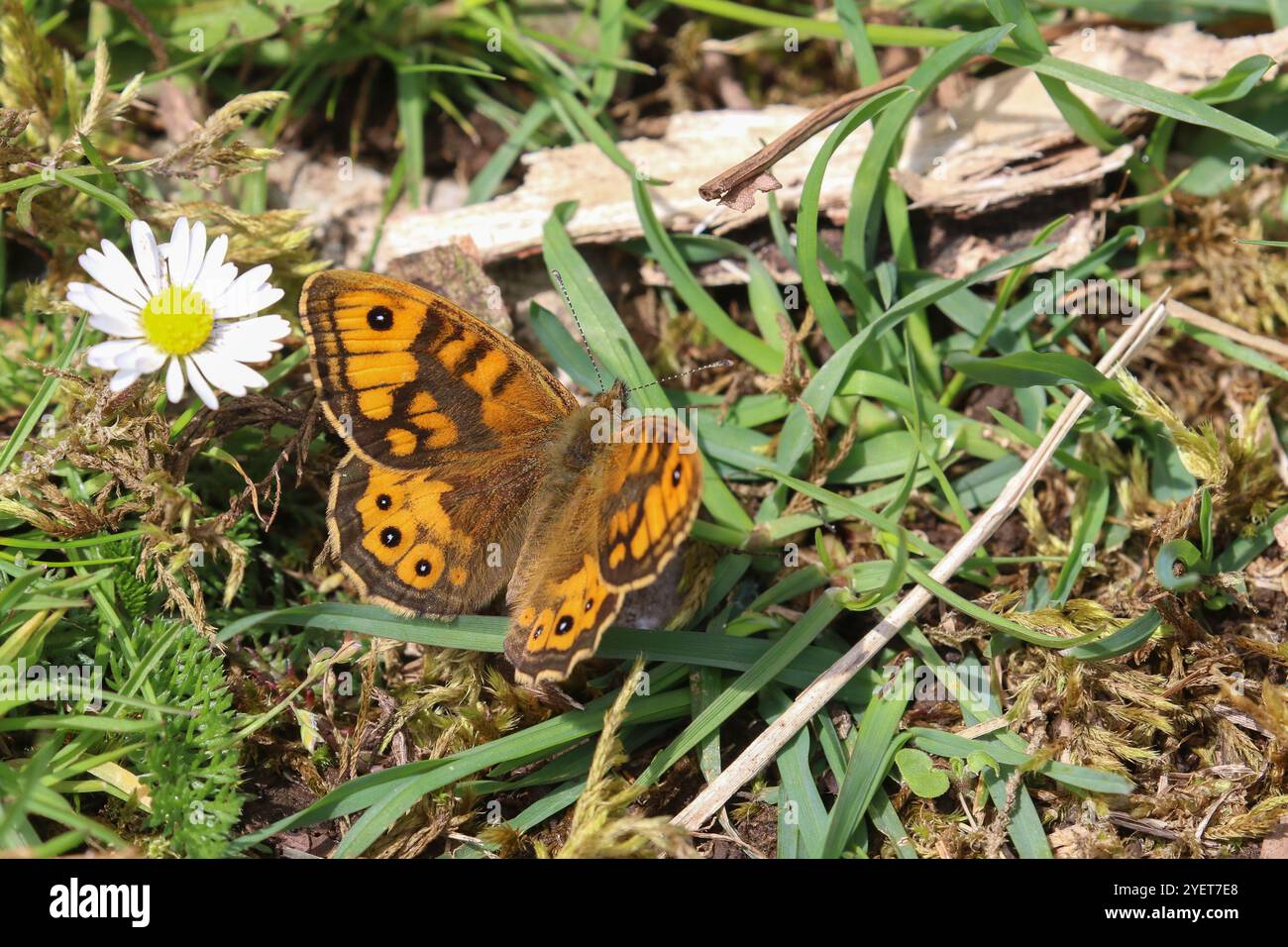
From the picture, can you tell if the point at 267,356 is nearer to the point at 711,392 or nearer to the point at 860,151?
the point at 711,392

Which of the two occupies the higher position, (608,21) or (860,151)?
(608,21)

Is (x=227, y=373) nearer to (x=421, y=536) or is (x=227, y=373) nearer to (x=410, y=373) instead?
(x=410, y=373)

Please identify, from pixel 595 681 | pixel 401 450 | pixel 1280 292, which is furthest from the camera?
pixel 1280 292

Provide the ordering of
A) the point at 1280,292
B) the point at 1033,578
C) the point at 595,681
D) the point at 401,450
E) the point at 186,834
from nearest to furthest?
1. the point at 186,834
2. the point at 401,450
3. the point at 595,681
4. the point at 1033,578
5. the point at 1280,292

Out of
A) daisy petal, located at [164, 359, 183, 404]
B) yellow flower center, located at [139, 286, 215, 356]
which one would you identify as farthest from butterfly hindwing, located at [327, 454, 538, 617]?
yellow flower center, located at [139, 286, 215, 356]

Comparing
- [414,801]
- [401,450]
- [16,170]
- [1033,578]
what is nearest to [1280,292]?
[1033,578]

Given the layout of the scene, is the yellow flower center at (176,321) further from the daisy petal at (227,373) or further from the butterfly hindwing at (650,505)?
the butterfly hindwing at (650,505)
